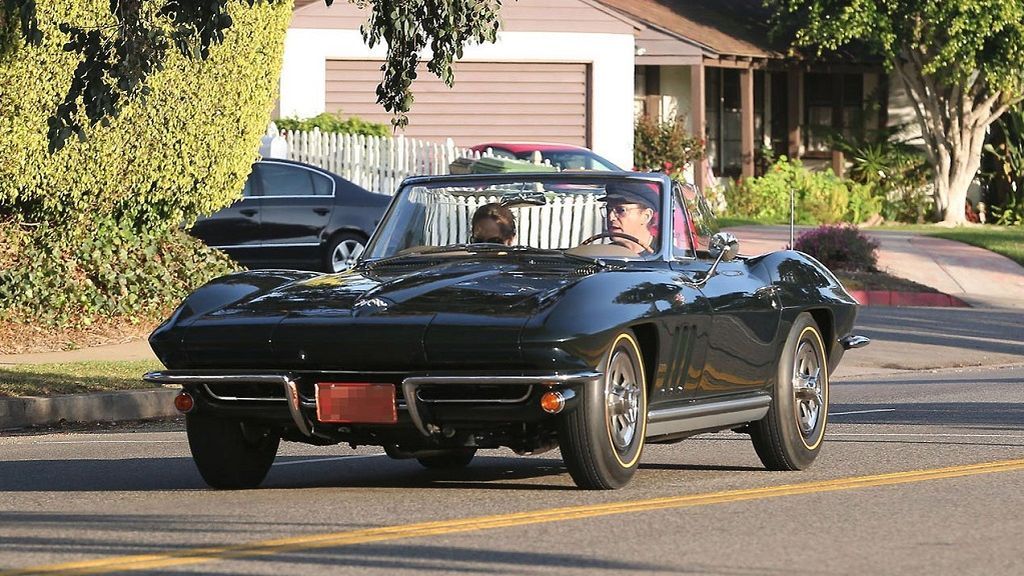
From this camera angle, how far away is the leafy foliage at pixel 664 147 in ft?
119

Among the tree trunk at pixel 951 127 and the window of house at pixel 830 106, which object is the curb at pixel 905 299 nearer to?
the tree trunk at pixel 951 127

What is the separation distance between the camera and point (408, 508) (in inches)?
310

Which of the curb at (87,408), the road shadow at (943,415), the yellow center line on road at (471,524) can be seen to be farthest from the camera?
the curb at (87,408)

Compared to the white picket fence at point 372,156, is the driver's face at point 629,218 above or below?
below

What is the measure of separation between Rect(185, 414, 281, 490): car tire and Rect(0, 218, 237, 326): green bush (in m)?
9.10

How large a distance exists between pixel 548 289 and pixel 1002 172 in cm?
3361

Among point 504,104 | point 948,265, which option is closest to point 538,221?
point 948,265

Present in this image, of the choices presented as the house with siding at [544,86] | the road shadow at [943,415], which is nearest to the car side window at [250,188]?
the road shadow at [943,415]

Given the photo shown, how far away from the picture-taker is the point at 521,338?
758 centimetres

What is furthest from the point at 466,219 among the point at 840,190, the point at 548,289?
the point at 840,190

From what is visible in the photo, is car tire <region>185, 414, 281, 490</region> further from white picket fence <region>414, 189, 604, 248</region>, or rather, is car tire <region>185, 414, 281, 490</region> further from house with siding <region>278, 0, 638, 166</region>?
house with siding <region>278, 0, 638, 166</region>

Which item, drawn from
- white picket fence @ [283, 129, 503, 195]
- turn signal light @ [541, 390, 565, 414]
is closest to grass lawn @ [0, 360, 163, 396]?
turn signal light @ [541, 390, 565, 414]

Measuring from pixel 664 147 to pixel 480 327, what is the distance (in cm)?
2909

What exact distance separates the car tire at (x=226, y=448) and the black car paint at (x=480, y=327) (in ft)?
0.84
